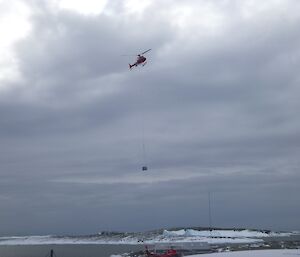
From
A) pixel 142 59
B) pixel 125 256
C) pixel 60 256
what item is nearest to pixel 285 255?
pixel 142 59

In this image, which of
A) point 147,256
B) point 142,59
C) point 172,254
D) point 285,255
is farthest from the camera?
point 147,256

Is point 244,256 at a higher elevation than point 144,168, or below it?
below

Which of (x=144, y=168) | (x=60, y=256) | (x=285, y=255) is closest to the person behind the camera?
(x=285, y=255)

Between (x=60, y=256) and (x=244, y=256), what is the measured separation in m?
102

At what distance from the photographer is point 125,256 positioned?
89.6 metres

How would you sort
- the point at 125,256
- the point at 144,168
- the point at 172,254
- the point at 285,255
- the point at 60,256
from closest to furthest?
the point at 285,255, the point at 144,168, the point at 172,254, the point at 125,256, the point at 60,256

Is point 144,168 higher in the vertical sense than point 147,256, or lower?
higher

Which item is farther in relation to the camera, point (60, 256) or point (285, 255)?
point (60, 256)

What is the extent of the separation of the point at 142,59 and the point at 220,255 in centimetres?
4344

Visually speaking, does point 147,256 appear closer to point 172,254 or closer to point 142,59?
point 172,254

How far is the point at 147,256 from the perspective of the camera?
80.2 m

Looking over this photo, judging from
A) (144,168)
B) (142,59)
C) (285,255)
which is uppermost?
(142,59)

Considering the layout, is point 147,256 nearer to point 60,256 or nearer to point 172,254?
point 172,254

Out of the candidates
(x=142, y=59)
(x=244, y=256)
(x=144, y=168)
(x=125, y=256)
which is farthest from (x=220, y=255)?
(x=125, y=256)
